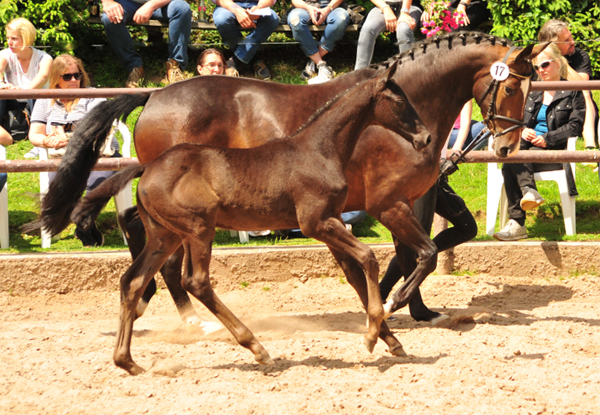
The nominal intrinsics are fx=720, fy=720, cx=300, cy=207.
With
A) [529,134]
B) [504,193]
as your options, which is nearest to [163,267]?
[504,193]

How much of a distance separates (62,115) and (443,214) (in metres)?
3.45

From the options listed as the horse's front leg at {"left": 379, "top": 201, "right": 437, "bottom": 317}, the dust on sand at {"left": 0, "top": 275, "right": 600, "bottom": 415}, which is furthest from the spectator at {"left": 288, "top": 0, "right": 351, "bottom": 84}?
the horse's front leg at {"left": 379, "top": 201, "right": 437, "bottom": 317}

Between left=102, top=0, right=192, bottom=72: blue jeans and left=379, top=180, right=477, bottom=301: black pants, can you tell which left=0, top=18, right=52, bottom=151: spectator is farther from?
left=379, top=180, right=477, bottom=301: black pants

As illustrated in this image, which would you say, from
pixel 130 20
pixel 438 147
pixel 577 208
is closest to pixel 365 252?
pixel 438 147

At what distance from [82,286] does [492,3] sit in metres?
6.11

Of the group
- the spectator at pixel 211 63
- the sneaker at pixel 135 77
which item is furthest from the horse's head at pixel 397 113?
the sneaker at pixel 135 77

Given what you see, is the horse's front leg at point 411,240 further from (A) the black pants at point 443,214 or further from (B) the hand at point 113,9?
(B) the hand at point 113,9

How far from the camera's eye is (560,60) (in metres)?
6.65

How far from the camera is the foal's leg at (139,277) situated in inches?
151

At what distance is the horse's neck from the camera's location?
13.2ft

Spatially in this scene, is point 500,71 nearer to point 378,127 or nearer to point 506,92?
point 506,92

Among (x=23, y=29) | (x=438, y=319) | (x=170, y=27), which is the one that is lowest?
(x=438, y=319)

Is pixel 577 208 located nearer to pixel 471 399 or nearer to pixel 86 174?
pixel 471 399

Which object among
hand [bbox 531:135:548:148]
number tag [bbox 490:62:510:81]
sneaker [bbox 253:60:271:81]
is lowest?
sneaker [bbox 253:60:271:81]
